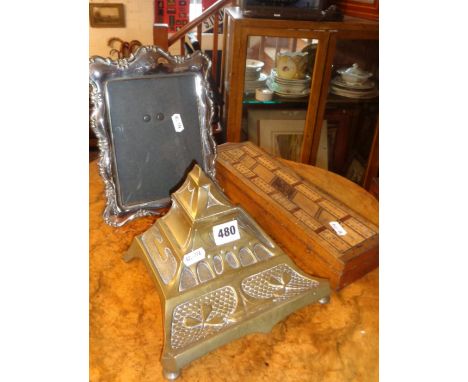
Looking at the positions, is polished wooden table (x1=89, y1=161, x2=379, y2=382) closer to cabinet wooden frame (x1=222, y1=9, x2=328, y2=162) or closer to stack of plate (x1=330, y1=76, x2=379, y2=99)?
cabinet wooden frame (x1=222, y1=9, x2=328, y2=162)

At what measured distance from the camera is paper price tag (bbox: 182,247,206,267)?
0.82 metres

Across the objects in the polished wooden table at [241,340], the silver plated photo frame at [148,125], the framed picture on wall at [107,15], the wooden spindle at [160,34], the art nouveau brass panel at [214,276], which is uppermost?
the framed picture on wall at [107,15]

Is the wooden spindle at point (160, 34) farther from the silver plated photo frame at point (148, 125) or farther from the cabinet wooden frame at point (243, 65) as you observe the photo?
the silver plated photo frame at point (148, 125)

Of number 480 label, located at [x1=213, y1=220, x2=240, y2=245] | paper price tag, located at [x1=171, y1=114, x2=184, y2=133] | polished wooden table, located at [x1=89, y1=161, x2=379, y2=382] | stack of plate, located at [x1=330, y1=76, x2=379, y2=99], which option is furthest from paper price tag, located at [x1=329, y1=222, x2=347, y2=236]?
stack of plate, located at [x1=330, y1=76, x2=379, y2=99]

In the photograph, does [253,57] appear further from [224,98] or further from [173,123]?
[173,123]

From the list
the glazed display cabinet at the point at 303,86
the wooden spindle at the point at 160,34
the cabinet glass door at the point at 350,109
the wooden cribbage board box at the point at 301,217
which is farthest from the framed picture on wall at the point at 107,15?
the wooden cribbage board box at the point at 301,217

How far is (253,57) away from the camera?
5.51ft

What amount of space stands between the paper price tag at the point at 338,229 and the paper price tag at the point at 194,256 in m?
0.35

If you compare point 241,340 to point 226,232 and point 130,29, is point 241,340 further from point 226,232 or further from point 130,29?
point 130,29

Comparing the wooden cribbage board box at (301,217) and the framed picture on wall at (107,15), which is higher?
the framed picture on wall at (107,15)

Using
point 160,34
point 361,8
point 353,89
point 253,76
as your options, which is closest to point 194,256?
point 160,34

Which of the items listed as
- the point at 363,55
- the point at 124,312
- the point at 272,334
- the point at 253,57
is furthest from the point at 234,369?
the point at 363,55

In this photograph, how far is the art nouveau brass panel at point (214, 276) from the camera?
77 cm

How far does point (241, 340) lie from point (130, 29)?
247 centimetres
